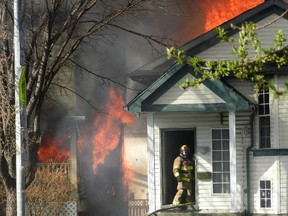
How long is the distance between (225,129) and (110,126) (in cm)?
1243

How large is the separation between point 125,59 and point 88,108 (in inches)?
119

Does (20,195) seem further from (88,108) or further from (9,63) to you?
(88,108)

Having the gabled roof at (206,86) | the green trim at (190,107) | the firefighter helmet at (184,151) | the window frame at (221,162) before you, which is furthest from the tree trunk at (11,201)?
the window frame at (221,162)

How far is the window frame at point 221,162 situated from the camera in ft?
74.8

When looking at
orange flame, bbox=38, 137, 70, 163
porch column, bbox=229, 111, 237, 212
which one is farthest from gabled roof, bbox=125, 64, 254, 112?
orange flame, bbox=38, 137, 70, 163

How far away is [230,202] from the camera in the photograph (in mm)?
22594

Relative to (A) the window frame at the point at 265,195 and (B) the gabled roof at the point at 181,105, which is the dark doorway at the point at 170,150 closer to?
(B) the gabled roof at the point at 181,105

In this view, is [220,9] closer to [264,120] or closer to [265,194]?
[264,120]

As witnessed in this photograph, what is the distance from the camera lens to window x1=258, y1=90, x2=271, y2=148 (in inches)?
883

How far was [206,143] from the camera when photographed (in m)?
22.9

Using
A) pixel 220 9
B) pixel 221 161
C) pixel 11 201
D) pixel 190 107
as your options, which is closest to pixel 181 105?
pixel 190 107

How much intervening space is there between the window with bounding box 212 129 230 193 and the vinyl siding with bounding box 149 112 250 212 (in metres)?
0.15

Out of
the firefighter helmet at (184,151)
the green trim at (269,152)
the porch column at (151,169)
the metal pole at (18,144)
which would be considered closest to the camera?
the metal pole at (18,144)

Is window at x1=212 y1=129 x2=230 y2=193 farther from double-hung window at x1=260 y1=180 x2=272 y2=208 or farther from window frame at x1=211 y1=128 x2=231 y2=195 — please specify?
double-hung window at x1=260 y1=180 x2=272 y2=208
